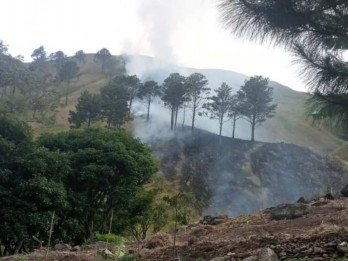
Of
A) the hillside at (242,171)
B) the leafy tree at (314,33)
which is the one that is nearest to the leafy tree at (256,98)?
the hillside at (242,171)

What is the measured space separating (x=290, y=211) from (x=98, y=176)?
9.61 m

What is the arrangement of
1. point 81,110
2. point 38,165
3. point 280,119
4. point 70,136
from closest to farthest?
point 38,165 < point 70,136 < point 81,110 < point 280,119

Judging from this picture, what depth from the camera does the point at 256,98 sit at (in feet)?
165

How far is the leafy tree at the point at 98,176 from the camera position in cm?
1808

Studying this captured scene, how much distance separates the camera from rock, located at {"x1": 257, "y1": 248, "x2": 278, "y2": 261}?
5277mm

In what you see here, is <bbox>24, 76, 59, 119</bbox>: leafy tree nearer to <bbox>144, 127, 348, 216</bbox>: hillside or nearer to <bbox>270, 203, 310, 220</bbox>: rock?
<bbox>144, 127, 348, 216</bbox>: hillside

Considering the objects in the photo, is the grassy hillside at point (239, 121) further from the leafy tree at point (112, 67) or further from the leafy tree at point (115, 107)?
the leafy tree at point (115, 107)

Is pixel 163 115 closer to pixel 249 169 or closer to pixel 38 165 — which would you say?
pixel 249 169

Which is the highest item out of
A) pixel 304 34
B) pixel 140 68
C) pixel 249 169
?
pixel 140 68

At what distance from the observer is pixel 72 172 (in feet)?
59.2

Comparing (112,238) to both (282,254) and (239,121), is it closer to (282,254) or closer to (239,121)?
(282,254)

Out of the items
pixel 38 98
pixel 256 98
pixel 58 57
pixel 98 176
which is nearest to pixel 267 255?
pixel 98 176

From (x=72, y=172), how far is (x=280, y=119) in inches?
2163

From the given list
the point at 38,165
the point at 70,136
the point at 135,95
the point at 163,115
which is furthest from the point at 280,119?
the point at 38,165
